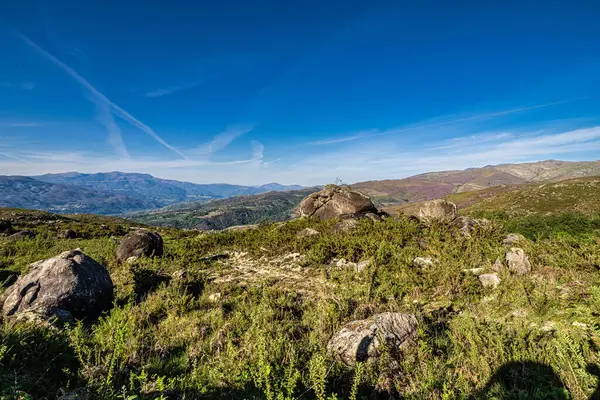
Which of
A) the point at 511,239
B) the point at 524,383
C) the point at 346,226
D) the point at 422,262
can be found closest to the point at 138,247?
the point at 346,226

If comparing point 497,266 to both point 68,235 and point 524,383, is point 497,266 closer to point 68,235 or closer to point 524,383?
point 524,383

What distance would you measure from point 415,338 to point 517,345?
6.18ft

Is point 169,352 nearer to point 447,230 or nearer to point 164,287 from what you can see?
point 164,287

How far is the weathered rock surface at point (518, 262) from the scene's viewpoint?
31.4ft

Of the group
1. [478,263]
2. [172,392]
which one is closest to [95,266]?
[172,392]

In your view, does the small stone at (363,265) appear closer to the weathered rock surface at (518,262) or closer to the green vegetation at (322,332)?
the green vegetation at (322,332)

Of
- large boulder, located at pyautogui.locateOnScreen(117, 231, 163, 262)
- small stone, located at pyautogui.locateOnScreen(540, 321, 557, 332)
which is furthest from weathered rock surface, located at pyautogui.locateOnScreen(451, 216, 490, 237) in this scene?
large boulder, located at pyautogui.locateOnScreen(117, 231, 163, 262)

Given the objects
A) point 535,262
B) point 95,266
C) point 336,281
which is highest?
point 95,266

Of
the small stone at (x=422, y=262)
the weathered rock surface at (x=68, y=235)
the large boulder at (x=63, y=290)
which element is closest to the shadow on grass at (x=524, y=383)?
the small stone at (x=422, y=262)

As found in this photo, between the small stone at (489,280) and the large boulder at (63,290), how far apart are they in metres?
12.5

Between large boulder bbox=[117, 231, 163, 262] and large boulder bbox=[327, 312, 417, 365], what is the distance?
12.9 metres

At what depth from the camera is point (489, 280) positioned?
9234mm

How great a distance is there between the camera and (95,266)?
9562mm

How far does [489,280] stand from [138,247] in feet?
55.1
